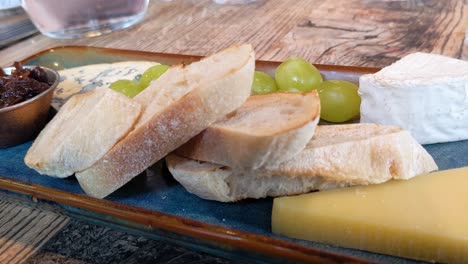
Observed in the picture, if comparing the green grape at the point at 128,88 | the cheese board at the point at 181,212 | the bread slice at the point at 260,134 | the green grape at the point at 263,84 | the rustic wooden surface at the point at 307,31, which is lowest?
the rustic wooden surface at the point at 307,31

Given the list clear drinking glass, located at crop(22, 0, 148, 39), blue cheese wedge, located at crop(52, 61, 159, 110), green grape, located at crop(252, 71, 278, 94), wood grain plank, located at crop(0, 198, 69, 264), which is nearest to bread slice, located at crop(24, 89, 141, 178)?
wood grain plank, located at crop(0, 198, 69, 264)

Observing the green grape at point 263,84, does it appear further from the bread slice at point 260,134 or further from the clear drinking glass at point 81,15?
the clear drinking glass at point 81,15

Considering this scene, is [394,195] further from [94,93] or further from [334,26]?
[334,26]

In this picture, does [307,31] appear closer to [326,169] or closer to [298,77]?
[298,77]

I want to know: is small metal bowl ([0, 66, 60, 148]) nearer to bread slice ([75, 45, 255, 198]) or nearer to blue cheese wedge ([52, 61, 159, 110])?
blue cheese wedge ([52, 61, 159, 110])

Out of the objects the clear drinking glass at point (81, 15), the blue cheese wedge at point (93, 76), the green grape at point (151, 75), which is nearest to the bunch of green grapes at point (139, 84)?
the green grape at point (151, 75)

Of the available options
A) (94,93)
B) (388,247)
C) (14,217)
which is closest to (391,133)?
(388,247)
